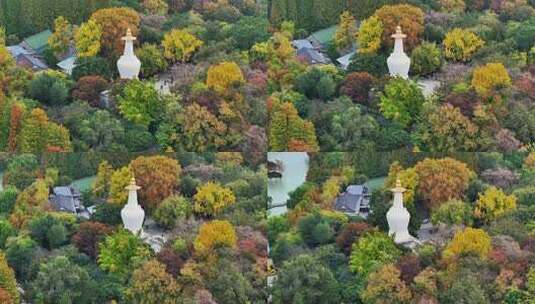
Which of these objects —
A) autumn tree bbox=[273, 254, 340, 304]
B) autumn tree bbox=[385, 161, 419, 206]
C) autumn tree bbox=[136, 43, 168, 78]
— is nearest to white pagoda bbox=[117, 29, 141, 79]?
autumn tree bbox=[136, 43, 168, 78]

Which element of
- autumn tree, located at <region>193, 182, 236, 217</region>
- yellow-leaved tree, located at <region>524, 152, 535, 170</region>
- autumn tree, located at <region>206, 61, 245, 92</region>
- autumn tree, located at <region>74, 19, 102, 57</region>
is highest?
autumn tree, located at <region>74, 19, 102, 57</region>

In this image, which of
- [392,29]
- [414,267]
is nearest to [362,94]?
[392,29]

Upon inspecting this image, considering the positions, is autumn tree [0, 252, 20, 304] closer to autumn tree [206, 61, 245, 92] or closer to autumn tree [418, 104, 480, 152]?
autumn tree [206, 61, 245, 92]

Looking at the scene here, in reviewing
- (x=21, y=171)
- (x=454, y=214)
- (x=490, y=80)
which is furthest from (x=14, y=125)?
(x=490, y=80)

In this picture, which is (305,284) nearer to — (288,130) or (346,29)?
A: (288,130)

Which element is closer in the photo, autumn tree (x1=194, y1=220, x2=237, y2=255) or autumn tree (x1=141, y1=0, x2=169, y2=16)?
autumn tree (x1=194, y1=220, x2=237, y2=255)

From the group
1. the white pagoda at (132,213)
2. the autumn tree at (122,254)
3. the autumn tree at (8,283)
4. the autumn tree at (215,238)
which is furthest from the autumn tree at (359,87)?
the autumn tree at (8,283)
